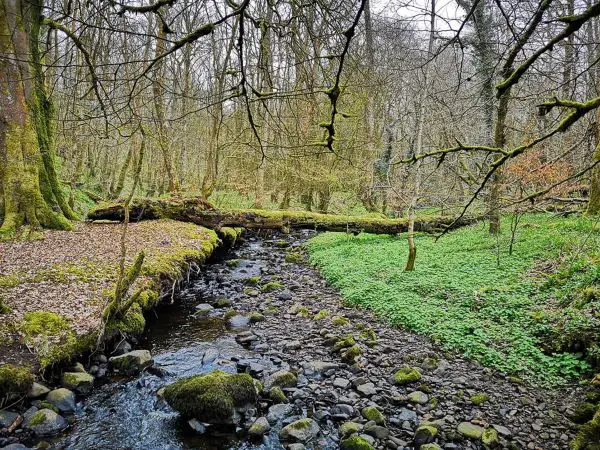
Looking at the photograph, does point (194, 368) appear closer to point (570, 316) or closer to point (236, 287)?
point (236, 287)

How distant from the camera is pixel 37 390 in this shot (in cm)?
443

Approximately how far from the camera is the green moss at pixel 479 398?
4676 mm

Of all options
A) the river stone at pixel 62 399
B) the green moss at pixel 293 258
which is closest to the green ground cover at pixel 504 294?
the green moss at pixel 293 258

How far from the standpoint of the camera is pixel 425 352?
5879 mm

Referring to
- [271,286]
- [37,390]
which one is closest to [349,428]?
[37,390]

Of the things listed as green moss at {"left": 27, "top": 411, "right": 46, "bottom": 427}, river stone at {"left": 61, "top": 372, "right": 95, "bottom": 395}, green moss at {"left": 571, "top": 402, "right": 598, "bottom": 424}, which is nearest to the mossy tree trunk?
river stone at {"left": 61, "top": 372, "right": 95, "bottom": 395}

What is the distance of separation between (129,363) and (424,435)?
148 inches

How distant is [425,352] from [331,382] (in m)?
1.51

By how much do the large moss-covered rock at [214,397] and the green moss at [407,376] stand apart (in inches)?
72.8

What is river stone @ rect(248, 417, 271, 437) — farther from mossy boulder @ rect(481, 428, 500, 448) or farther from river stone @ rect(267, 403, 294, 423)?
mossy boulder @ rect(481, 428, 500, 448)

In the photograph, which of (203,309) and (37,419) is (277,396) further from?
(203,309)

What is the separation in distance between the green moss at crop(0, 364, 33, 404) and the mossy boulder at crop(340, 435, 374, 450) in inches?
134

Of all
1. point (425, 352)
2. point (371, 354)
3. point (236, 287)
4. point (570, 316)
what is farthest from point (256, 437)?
point (236, 287)

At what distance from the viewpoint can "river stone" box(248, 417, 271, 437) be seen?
4.28 metres
